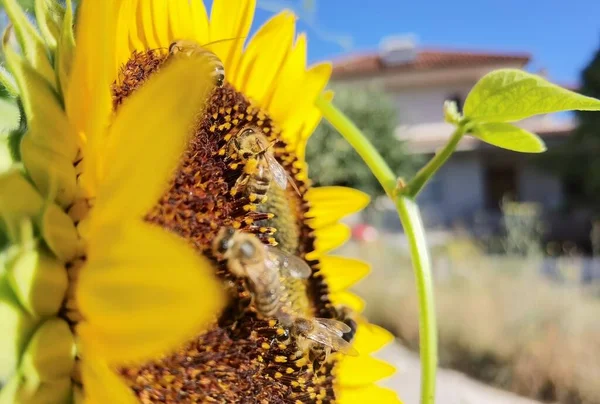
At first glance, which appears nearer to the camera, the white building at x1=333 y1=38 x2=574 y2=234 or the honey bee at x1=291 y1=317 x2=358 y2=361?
the honey bee at x1=291 y1=317 x2=358 y2=361

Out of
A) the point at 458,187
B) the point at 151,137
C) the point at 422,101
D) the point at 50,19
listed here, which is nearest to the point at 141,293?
the point at 151,137

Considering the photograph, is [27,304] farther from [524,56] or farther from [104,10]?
[524,56]

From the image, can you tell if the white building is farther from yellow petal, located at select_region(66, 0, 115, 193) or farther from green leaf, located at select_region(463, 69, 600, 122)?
yellow petal, located at select_region(66, 0, 115, 193)

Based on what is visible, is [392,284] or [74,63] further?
[392,284]

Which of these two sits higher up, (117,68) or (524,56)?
(524,56)

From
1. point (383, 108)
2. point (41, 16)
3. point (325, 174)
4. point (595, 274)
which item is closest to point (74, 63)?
point (41, 16)

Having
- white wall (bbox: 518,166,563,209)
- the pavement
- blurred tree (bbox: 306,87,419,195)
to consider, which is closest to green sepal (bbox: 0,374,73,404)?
the pavement
